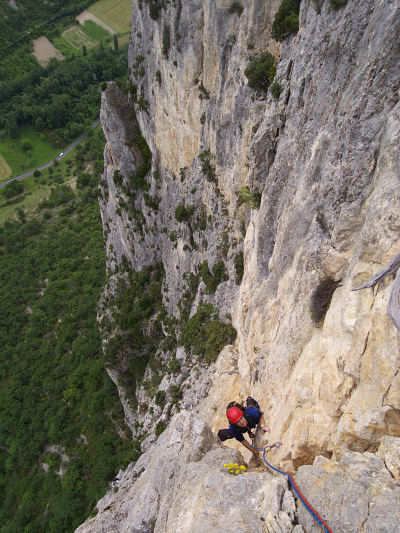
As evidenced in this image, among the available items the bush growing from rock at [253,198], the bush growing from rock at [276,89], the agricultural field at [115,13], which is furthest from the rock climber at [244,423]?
the agricultural field at [115,13]

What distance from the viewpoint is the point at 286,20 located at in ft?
61.1

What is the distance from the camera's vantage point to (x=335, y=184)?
11.8 meters

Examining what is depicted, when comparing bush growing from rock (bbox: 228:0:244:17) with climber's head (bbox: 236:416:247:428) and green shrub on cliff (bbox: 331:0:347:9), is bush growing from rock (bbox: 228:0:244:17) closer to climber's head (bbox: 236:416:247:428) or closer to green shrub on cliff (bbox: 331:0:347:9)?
green shrub on cliff (bbox: 331:0:347:9)

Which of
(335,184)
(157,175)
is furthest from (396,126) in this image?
(157,175)

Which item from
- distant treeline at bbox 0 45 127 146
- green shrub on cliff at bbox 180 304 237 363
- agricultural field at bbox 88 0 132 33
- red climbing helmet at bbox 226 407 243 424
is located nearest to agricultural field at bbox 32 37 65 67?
distant treeline at bbox 0 45 127 146

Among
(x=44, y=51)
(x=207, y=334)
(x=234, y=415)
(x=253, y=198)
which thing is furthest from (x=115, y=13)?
(x=234, y=415)

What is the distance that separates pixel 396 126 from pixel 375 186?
68.9 inches

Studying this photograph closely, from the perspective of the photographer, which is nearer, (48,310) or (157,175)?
(157,175)

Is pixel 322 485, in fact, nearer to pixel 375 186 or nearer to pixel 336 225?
pixel 336 225

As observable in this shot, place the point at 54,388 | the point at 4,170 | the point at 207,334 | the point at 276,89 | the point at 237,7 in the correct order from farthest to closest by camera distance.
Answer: the point at 4,170
the point at 54,388
the point at 207,334
the point at 237,7
the point at 276,89

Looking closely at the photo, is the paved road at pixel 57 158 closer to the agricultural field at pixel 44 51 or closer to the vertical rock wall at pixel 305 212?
the agricultural field at pixel 44 51

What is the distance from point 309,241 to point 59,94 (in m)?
136

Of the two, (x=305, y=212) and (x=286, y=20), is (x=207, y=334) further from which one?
(x=286, y=20)

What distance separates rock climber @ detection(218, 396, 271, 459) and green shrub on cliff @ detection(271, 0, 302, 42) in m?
19.9
